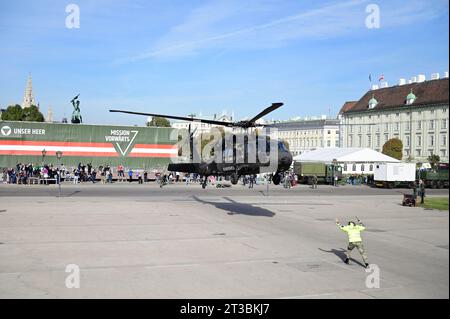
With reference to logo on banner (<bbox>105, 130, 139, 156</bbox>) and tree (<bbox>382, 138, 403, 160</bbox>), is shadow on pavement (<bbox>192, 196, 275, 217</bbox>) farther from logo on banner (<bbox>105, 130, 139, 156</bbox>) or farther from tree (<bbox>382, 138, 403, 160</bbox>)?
tree (<bbox>382, 138, 403, 160</bbox>)

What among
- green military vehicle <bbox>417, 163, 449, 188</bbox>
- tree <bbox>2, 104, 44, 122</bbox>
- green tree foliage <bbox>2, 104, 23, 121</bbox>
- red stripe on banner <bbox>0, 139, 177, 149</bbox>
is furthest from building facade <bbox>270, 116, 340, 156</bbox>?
green tree foliage <bbox>2, 104, 23, 121</bbox>

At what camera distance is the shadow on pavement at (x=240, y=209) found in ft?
86.8

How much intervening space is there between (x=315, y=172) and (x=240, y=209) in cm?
3329

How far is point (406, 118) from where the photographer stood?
106938 millimetres

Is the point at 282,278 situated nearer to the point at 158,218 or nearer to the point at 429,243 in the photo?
the point at 429,243

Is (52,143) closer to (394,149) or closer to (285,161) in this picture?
(285,161)

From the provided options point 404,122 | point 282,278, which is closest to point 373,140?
point 404,122

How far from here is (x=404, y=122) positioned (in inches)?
4119

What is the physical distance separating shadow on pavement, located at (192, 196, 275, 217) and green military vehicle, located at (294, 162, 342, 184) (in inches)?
1100

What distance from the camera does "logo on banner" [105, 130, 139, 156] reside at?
189 feet

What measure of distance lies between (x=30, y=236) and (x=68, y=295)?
27.9ft

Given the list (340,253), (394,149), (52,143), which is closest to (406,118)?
(394,149)

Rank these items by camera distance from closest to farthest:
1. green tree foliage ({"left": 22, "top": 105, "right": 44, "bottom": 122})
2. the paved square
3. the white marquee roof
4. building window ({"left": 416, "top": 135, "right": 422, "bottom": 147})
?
the paved square
the white marquee roof
building window ({"left": 416, "top": 135, "right": 422, "bottom": 147})
green tree foliage ({"left": 22, "top": 105, "right": 44, "bottom": 122})
